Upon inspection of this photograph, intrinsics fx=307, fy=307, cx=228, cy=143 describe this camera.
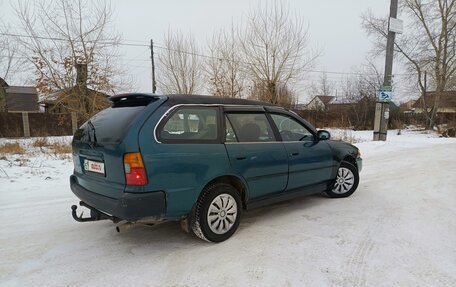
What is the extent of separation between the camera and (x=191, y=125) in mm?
3471

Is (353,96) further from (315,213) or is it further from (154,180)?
(154,180)

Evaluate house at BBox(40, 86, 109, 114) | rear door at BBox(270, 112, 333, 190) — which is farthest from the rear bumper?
house at BBox(40, 86, 109, 114)

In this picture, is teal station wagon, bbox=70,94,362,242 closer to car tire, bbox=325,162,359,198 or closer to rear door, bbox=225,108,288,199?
rear door, bbox=225,108,288,199

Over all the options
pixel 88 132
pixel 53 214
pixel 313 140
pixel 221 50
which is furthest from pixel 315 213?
pixel 221 50

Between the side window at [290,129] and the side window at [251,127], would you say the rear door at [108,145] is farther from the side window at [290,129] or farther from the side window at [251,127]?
the side window at [290,129]

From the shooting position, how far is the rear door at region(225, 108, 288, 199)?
370 cm

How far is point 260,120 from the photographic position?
4.18 meters

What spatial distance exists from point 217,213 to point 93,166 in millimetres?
1483

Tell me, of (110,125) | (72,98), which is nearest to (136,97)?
(110,125)

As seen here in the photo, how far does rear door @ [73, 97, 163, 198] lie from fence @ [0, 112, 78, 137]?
2105 centimetres

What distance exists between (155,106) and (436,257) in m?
3.30

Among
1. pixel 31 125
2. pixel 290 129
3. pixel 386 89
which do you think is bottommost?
pixel 31 125

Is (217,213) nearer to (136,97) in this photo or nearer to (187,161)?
(187,161)

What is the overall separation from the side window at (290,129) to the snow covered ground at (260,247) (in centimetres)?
113
